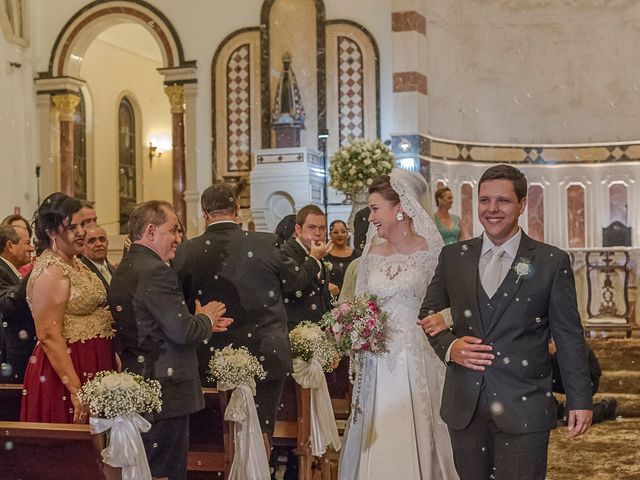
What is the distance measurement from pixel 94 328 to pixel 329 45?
33.2 ft

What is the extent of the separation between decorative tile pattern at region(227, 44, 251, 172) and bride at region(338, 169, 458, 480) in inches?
372

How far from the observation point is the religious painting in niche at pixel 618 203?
1415 cm

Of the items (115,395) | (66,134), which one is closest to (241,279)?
(115,395)

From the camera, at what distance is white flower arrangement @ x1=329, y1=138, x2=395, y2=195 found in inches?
471

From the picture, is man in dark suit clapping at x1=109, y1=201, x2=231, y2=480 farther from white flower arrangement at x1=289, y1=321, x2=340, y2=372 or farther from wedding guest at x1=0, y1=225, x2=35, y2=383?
white flower arrangement at x1=289, y1=321, x2=340, y2=372

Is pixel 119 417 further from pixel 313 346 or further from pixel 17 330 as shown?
pixel 313 346

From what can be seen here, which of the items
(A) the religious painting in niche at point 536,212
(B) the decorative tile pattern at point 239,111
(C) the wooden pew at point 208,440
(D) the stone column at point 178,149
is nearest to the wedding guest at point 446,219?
(A) the religious painting in niche at point 536,212

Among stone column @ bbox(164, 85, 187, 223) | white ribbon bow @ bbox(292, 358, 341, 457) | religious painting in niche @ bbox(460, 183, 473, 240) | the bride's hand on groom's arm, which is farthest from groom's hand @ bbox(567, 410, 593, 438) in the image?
stone column @ bbox(164, 85, 187, 223)

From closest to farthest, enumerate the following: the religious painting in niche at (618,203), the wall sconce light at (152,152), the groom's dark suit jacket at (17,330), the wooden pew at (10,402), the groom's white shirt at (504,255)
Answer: the groom's white shirt at (504,255) < the wooden pew at (10,402) < the groom's dark suit jacket at (17,330) < the religious painting in niche at (618,203) < the wall sconce light at (152,152)

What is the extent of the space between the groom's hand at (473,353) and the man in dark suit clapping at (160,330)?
1.14m

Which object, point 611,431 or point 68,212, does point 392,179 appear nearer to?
point 68,212

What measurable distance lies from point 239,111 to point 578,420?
37.7 feet

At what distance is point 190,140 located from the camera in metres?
14.8

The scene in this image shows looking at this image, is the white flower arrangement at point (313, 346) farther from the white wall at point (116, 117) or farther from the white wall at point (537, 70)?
the white wall at point (116, 117)
